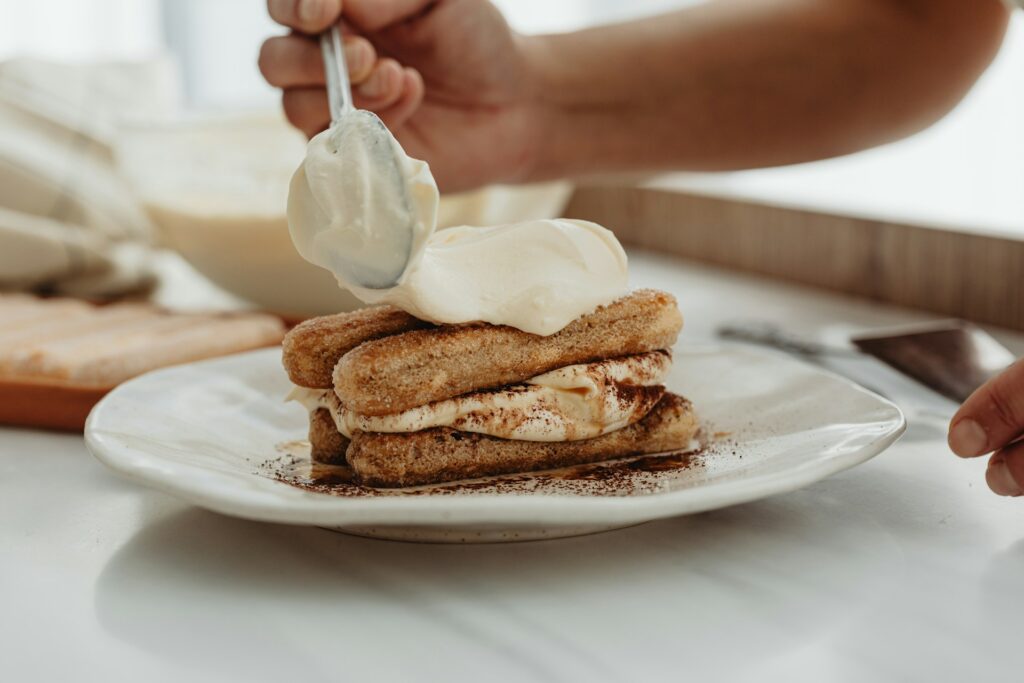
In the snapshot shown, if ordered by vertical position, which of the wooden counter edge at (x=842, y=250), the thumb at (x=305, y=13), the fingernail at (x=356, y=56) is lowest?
the wooden counter edge at (x=842, y=250)

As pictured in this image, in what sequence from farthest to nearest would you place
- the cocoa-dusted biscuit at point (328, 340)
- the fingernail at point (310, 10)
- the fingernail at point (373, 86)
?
1. the fingernail at point (373, 86)
2. the fingernail at point (310, 10)
3. the cocoa-dusted biscuit at point (328, 340)

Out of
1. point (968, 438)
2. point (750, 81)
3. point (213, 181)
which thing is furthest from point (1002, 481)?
point (213, 181)

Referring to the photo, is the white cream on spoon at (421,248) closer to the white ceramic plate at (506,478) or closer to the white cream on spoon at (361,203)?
the white cream on spoon at (361,203)

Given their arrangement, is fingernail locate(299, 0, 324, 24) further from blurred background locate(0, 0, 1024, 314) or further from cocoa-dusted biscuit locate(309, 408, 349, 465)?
cocoa-dusted biscuit locate(309, 408, 349, 465)

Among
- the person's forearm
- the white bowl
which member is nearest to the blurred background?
the white bowl

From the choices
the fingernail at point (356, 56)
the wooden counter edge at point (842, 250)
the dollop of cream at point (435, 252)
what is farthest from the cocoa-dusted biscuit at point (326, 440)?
the wooden counter edge at point (842, 250)

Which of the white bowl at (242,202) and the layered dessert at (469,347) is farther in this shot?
the white bowl at (242,202)
